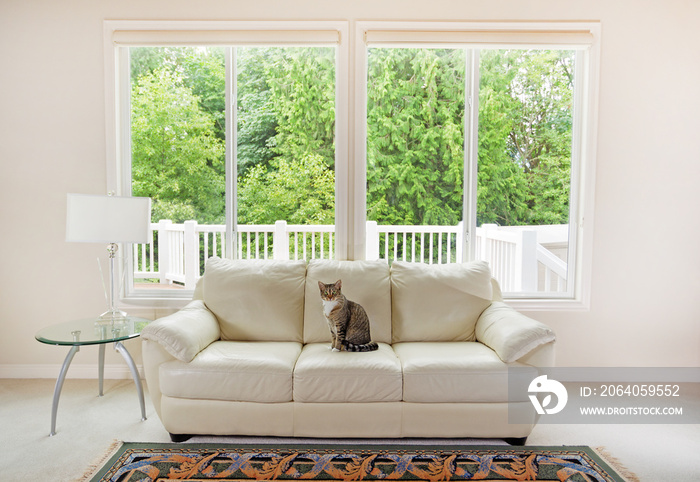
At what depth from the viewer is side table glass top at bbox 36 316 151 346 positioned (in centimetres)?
270

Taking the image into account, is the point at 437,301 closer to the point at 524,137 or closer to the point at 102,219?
the point at 524,137

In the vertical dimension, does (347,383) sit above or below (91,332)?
below

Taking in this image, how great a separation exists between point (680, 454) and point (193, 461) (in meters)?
2.33

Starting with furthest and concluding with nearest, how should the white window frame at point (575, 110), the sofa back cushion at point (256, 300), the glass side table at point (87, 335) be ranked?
the white window frame at point (575, 110), the sofa back cushion at point (256, 300), the glass side table at point (87, 335)

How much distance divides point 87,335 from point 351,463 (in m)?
1.52

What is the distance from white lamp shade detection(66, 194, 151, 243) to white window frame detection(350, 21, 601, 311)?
1.38 metres

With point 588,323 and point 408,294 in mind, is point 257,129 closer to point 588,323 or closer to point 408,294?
point 408,294

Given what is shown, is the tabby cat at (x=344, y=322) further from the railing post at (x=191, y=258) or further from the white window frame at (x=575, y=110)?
the railing post at (x=191, y=258)

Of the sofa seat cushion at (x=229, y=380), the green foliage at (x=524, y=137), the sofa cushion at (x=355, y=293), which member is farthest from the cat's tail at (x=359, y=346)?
the green foliage at (x=524, y=137)

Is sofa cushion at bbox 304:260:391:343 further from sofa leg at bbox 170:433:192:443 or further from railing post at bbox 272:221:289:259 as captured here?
sofa leg at bbox 170:433:192:443

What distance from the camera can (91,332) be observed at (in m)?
2.86

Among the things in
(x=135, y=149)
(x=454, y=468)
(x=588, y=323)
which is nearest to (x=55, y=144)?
(x=135, y=149)

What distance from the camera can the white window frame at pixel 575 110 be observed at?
135 inches

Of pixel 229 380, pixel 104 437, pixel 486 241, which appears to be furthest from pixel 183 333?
pixel 486 241
